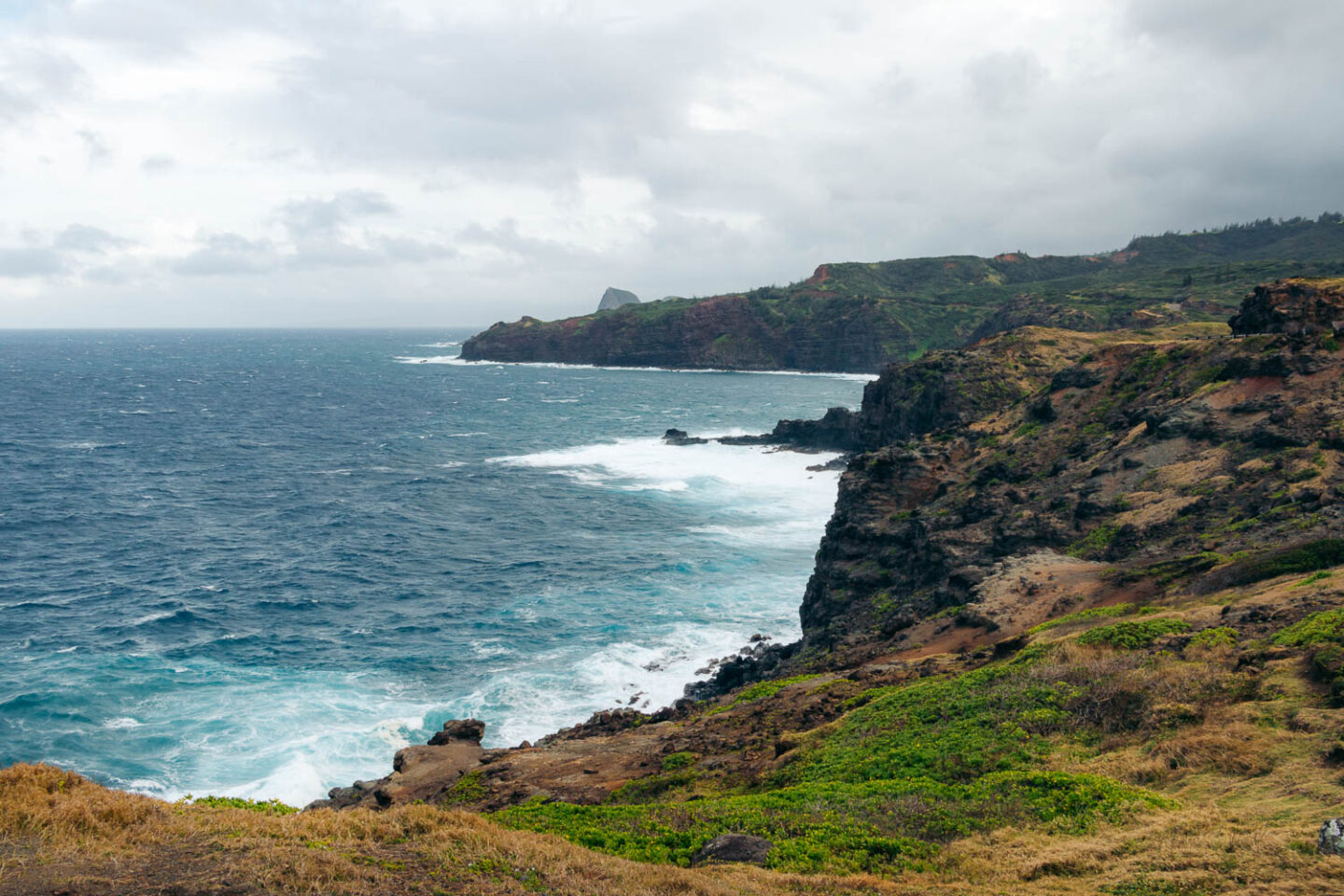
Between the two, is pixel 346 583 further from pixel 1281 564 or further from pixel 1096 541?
pixel 1281 564

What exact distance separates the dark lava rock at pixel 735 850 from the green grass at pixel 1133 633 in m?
10.9

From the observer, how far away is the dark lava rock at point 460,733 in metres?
29.1

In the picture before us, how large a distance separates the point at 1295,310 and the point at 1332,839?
40.6 metres

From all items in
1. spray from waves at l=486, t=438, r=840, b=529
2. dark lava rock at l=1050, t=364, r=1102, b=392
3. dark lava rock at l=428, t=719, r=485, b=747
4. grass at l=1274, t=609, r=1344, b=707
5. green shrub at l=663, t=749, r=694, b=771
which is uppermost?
dark lava rock at l=1050, t=364, r=1102, b=392

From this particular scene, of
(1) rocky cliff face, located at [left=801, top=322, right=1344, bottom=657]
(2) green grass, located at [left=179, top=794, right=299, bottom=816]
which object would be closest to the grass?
(1) rocky cliff face, located at [left=801, top=322, right=1344, bottom=657]

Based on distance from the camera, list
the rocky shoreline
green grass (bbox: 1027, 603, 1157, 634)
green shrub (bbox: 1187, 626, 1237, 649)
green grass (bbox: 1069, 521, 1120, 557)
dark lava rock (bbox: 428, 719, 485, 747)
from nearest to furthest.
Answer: green shrub (bbox: 1187, 626, 1237, 649)
the rocky shoreline
green grass (bbox: 1027, 603, 1157, 634)
dark lava rock (bbox: 428, 719, 485, 747)
green grass (bbox: 1069, 521, 1120, 557)

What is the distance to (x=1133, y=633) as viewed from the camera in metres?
20.7

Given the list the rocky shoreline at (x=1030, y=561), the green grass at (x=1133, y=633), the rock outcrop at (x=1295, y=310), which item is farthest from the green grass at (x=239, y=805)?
the rock outcrop at (x=1295, y=310)

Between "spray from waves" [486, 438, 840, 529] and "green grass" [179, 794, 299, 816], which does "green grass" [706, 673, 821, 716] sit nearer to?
"green grass" [179, 794, 299, 816]

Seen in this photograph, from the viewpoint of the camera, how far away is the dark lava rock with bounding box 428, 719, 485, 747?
1147 inches

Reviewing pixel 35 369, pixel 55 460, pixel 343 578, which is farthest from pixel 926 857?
pixel 35 369

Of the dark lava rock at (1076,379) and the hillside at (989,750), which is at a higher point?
the dark lava rock at (1076,379)

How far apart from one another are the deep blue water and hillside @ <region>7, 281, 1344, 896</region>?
21.8ft

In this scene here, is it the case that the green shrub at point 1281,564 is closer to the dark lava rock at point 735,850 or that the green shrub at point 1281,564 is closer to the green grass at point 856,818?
the green grass at point 856,818
